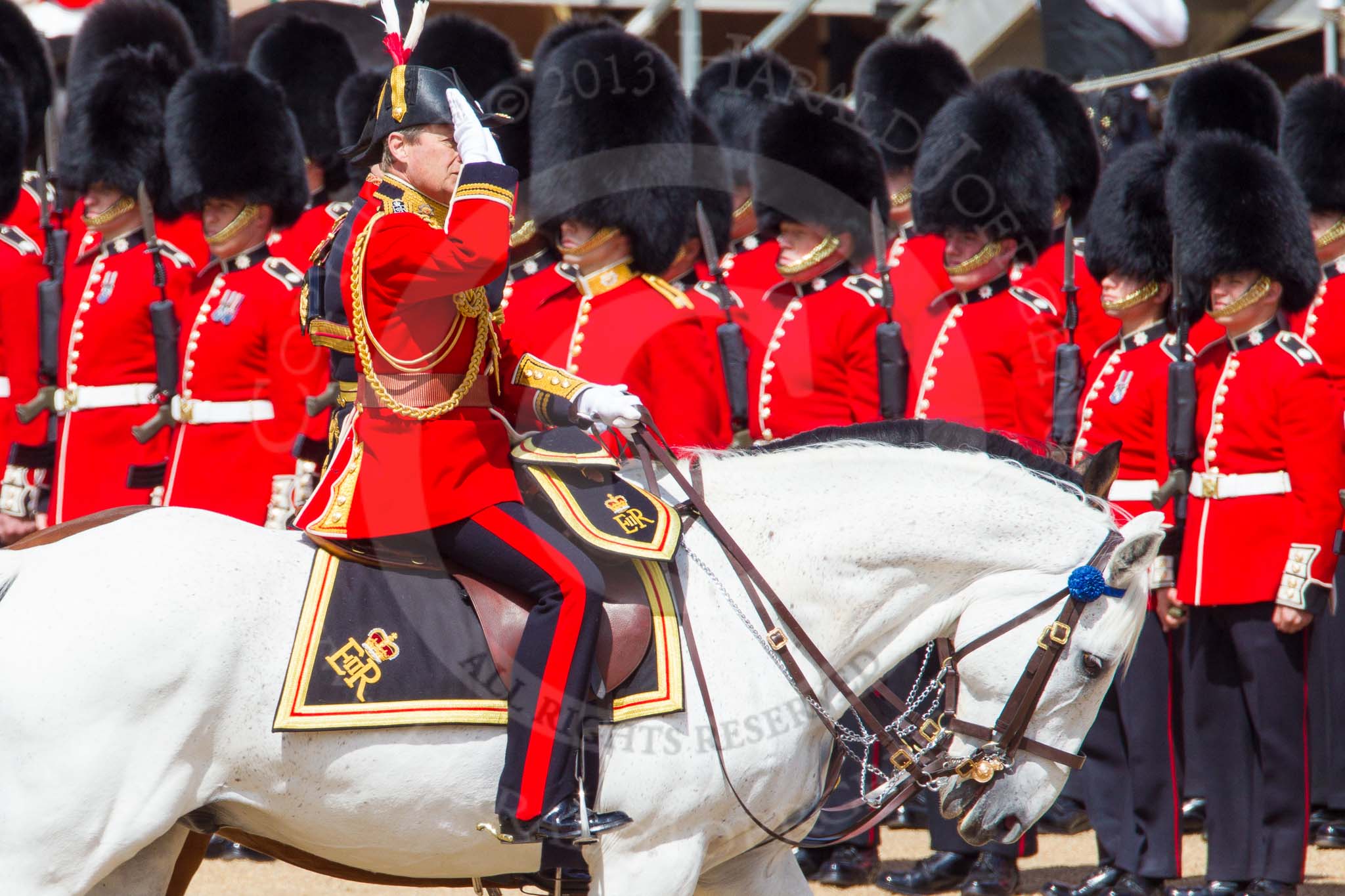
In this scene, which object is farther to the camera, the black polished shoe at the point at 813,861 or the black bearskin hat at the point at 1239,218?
the black polished shoe at the point at 813,861

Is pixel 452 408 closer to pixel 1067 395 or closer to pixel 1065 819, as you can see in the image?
pixel 1067 395

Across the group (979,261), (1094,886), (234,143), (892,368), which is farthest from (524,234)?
(1094,886)

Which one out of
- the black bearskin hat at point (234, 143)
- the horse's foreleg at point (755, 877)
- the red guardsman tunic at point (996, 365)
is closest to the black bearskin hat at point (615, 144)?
the black bearskin hat at point (234, 143)

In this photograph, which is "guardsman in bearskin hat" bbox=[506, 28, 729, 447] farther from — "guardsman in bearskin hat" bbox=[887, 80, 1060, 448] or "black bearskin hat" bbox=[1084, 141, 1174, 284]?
"black bearskin hat" bbox=[1084, 141, 1174, 284]

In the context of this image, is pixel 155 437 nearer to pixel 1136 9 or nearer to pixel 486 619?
pixel 486 619

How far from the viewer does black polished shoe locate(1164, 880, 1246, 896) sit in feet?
16.2

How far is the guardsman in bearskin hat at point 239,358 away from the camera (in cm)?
592

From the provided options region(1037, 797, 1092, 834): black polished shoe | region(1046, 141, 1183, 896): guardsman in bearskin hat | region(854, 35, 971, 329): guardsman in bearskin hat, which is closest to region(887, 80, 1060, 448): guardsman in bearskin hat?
region(1046, 141, 1183, 896): guardsman in bearskin hat

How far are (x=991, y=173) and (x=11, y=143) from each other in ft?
12.9

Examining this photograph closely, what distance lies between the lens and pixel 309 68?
311 inches

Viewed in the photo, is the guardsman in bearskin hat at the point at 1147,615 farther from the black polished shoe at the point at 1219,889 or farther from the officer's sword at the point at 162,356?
the officer's sword at the point at 162,356

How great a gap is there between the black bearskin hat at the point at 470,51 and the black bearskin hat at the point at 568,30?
0.36 metres

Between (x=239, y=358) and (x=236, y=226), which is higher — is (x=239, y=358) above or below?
below

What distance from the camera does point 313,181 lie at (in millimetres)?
7594
